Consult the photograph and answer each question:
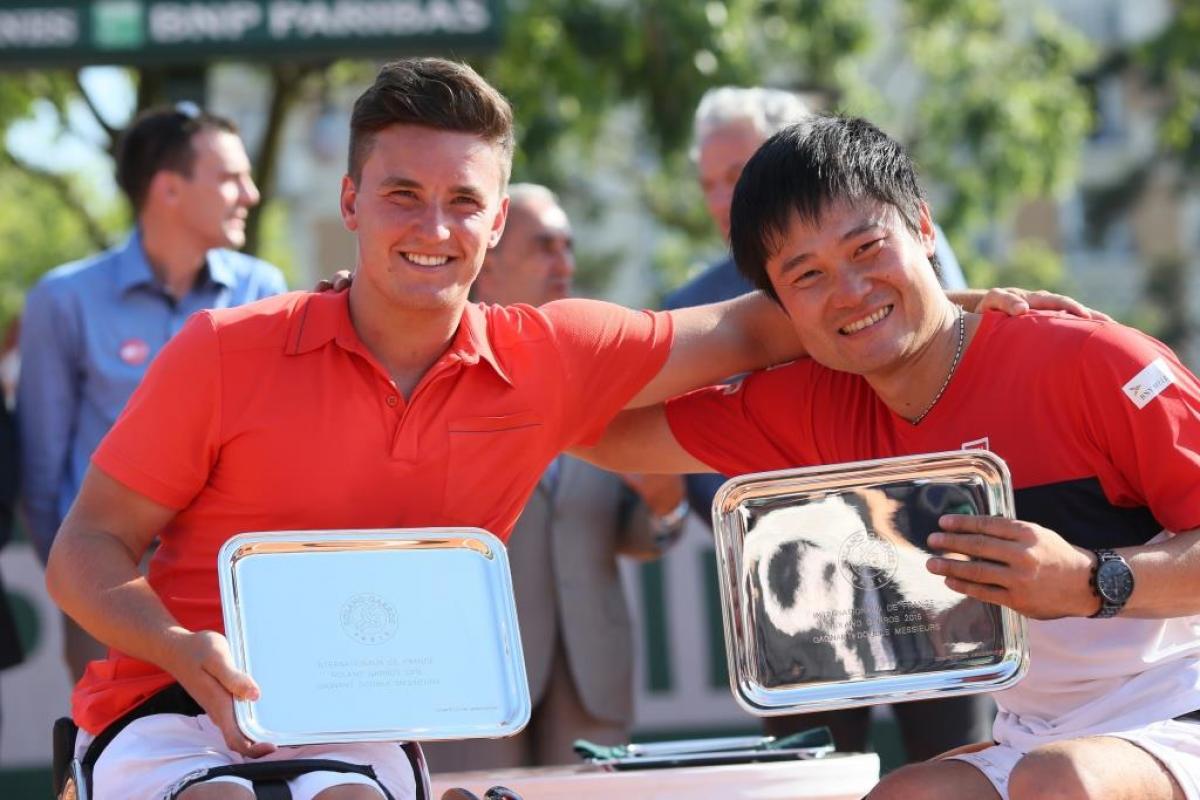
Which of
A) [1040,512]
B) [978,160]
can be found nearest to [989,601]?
[1040,512]

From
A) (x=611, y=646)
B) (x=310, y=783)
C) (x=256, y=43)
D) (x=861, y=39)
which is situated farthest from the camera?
(x=861, y=39)

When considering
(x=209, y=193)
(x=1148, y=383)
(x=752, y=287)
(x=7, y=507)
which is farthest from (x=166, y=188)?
(x=1148, y=383)

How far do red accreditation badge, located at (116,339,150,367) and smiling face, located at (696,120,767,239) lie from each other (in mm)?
1653

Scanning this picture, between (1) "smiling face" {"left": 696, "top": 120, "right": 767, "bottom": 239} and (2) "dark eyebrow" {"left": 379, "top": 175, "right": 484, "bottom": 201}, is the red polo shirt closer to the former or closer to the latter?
(2) "dark eyebrow" {"left": 379, "top": 175, "right": 484, "bottom": 201}

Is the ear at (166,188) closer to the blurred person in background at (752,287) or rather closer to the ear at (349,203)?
the blurred person in background at (752,287)

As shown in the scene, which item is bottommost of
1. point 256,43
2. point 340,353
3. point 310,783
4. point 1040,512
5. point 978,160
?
point 310,783

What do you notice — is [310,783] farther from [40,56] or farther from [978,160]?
[978,160]

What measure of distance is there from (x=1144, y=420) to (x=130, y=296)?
3039mm

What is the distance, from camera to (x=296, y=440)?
3.12 meters

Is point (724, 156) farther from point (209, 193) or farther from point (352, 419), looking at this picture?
point (352, 419)

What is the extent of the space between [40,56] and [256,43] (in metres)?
0.89

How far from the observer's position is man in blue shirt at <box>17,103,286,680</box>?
4.77 meters

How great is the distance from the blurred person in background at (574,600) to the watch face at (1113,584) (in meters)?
2.08

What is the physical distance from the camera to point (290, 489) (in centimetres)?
312
